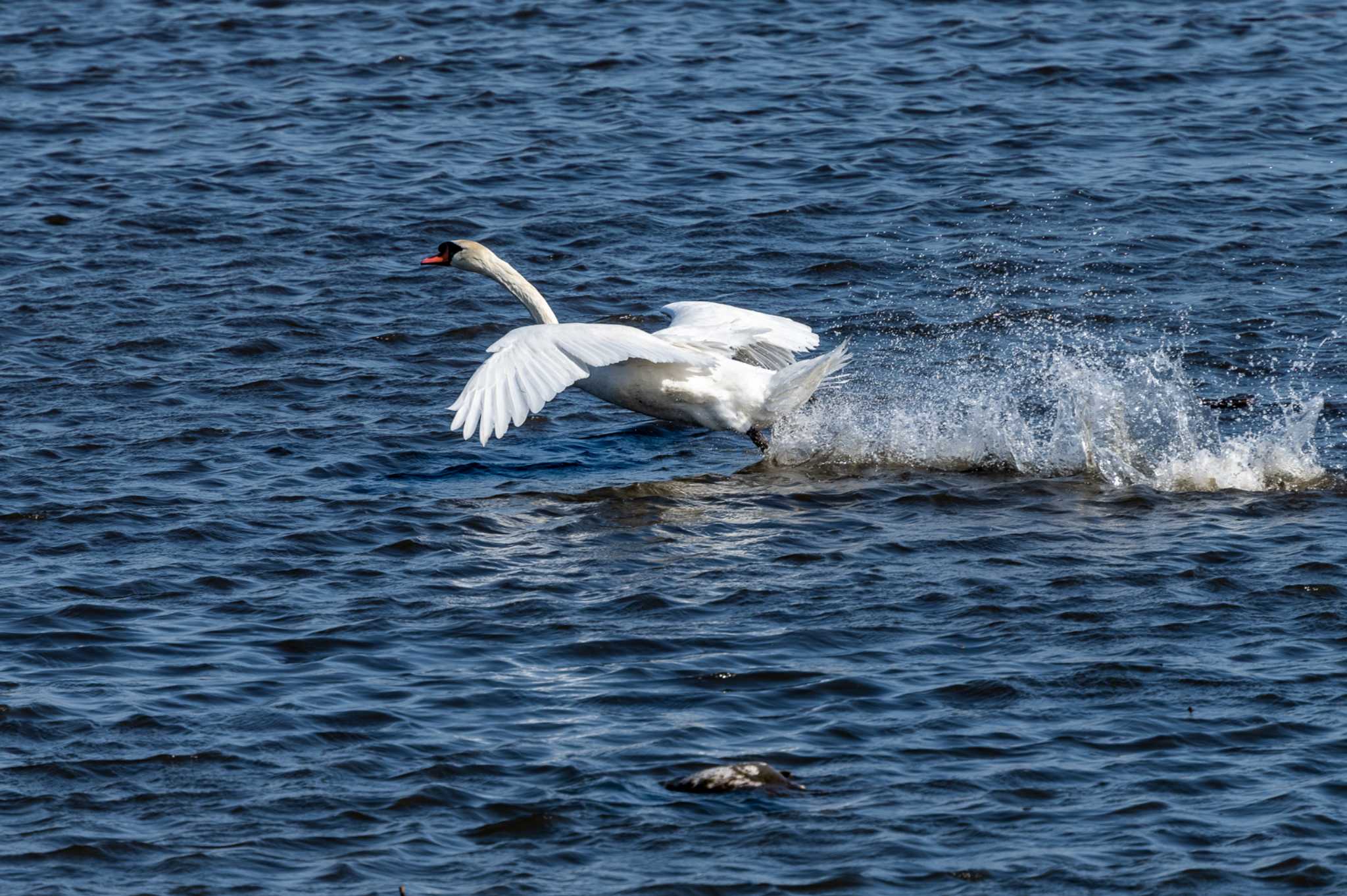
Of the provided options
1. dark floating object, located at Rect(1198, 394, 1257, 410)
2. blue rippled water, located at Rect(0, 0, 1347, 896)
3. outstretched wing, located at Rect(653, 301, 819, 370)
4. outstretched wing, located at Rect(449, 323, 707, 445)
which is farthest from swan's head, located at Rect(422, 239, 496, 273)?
dark floating object, located at Rect(1198, 394, 1257, 410)

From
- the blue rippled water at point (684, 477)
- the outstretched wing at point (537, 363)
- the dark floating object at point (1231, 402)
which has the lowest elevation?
the dark floating object at point (1231, 402)

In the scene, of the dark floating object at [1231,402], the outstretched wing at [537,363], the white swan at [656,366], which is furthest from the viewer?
the dark floating object at [1231,402]

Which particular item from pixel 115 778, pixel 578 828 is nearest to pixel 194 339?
pixel 115 778

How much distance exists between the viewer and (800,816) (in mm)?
6863

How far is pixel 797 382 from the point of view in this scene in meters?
11.1

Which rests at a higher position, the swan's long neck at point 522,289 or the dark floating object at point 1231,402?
the swan's long neck at point 522,289

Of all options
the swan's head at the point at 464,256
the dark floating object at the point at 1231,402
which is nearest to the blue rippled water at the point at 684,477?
the dark floating object at the point at 1231,402

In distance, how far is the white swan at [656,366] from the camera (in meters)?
10.3

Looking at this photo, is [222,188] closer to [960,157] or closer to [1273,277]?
[960,157]

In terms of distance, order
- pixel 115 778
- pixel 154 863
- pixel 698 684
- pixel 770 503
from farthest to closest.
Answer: pixel 770 503
pixel 698 684
pixel 115 778
pixel 154 863

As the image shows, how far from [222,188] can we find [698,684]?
10.2m

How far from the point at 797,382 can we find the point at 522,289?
1894mm

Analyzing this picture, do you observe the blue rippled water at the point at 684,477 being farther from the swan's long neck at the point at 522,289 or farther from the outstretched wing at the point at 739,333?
the swan's long neck at the point at 522,289

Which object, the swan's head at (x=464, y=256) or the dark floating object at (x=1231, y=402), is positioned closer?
the dark floating object at (x=1231, y=402)
